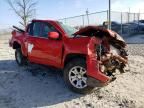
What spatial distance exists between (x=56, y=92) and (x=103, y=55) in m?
1.63

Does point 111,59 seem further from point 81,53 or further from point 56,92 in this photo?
point 56,92

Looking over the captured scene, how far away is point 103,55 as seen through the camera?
7223 mm

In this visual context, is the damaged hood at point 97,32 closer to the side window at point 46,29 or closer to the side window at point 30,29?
the side window at point 46,29

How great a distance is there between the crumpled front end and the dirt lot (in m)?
0.41

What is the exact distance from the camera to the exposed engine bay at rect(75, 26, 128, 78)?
7.14 m

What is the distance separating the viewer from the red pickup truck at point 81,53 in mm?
6929

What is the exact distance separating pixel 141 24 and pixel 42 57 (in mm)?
20223

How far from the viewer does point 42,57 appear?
8.48 m

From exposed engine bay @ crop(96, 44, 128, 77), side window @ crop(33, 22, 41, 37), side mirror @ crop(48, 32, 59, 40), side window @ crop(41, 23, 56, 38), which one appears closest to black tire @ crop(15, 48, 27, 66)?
side window @ crop(33, 22, 41, 37)

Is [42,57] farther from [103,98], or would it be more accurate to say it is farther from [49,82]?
[103,98]

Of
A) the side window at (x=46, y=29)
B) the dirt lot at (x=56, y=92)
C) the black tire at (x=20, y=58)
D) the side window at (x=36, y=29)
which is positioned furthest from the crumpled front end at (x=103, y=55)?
the black tire at (x=20, y=58)

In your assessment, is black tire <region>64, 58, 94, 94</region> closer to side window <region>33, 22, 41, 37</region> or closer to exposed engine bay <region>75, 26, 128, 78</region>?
exposed engine bay <region>75, 26, 128, 78</region>

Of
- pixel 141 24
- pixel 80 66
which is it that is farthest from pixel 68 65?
pixel 141 24

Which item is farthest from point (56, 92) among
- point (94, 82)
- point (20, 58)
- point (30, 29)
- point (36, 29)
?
point (20, 58)
